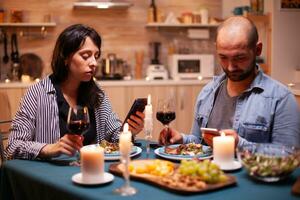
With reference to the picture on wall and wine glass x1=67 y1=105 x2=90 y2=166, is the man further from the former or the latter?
the picture on wall

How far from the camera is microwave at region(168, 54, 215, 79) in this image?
5.29m

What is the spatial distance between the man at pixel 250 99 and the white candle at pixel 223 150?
0.99 ft

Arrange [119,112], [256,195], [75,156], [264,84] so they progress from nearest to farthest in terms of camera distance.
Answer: [256,195], [75,156], [264,84], [119,112]

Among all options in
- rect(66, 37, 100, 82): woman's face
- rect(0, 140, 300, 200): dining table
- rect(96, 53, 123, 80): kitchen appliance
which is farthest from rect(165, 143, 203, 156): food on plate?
rect(96, 53, 123, 80): kitchen appliance

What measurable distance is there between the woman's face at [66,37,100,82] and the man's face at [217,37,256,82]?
689mm

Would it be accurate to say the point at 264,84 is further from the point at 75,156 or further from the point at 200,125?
the point at 75,156

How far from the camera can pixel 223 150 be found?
5.62 feet

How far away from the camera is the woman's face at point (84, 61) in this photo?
2418 mm

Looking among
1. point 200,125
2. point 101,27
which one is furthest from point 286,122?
point 101,27

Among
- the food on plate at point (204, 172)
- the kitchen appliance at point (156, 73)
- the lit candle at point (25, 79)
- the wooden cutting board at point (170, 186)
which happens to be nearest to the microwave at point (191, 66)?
the kitchen appliance at point (156, 73)

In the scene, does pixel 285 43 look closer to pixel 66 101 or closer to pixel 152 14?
pixel 152 14

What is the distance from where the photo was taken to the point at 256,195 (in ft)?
4.70

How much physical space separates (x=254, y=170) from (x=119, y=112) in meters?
3.49

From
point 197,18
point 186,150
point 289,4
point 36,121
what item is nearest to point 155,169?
point 186,150
